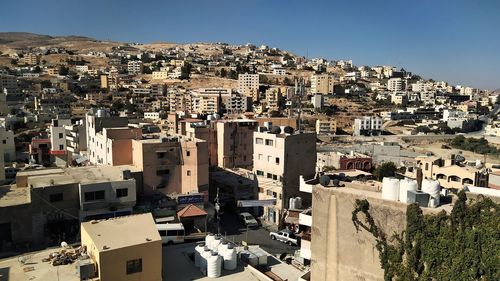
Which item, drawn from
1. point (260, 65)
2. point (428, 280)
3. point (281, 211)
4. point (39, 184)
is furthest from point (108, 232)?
point (260, 65)

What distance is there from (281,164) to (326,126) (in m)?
59.1

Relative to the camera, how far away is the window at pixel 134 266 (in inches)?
598

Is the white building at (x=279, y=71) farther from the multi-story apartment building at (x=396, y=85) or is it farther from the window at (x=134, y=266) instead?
the window at (x=134, y=266)

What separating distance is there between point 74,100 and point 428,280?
294 feet

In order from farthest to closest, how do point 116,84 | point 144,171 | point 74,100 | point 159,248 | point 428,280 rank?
point 116,84 < point 74,100 < point 144,171 < point 159,248 < point 428,280

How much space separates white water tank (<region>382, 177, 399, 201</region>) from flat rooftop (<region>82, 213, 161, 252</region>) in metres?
8.81

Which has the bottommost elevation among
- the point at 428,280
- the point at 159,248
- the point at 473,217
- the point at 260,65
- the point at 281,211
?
the point at 281,211

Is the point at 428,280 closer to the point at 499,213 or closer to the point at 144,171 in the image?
the point at 499,213

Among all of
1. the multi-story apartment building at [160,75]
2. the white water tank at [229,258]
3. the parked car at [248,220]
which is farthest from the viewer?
the multi-story apartment building at [160,75]

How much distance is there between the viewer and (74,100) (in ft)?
290

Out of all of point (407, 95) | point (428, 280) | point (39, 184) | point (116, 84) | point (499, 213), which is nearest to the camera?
point (499, 213)

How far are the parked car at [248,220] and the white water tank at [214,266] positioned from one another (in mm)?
11326

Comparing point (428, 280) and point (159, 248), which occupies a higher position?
point (428, 280)

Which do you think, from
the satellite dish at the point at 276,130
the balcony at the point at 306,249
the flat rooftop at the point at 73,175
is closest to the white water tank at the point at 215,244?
the balcony at the point at 306,249
